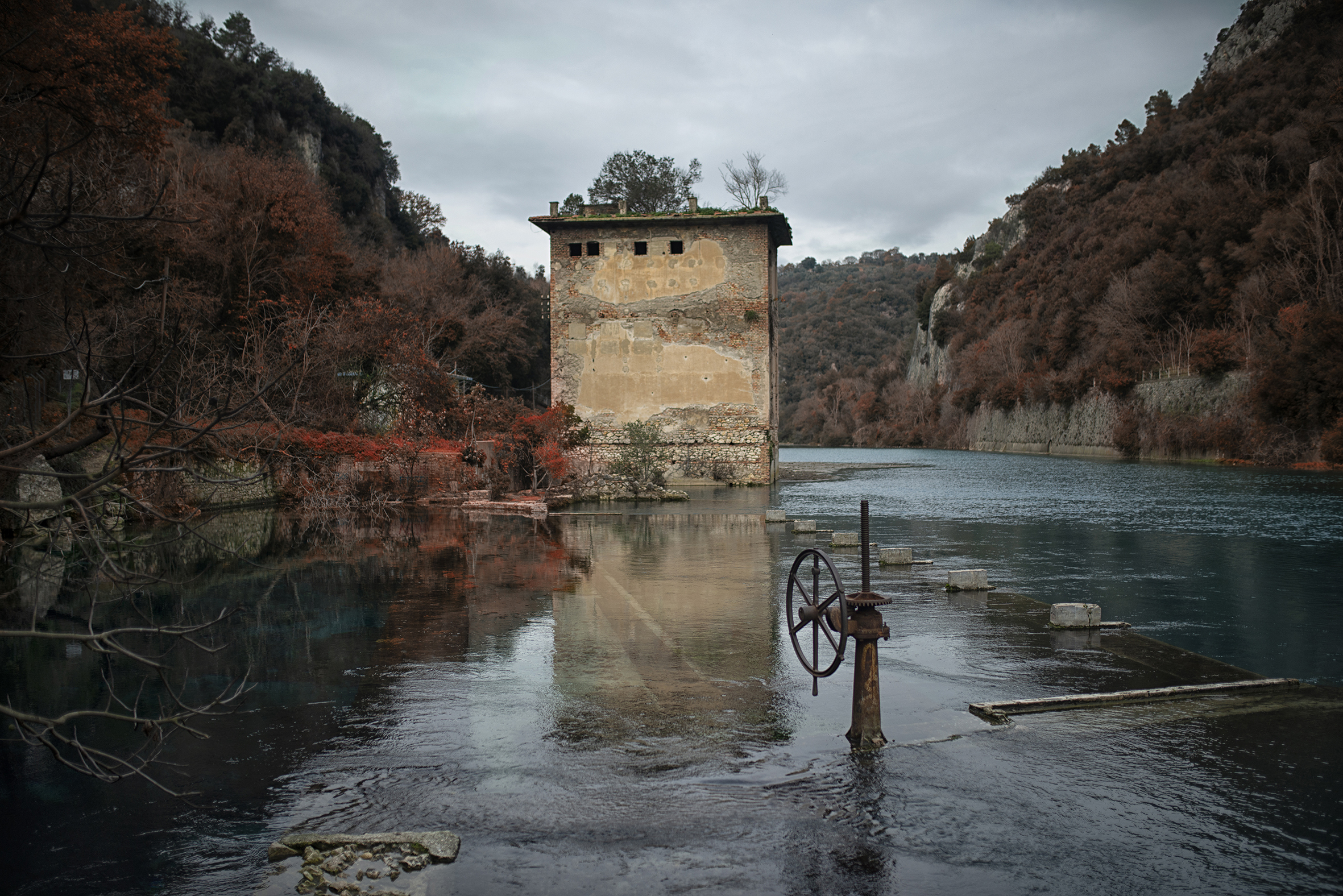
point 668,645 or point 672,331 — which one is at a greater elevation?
point 672,331

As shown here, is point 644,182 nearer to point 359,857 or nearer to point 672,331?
point 672,331

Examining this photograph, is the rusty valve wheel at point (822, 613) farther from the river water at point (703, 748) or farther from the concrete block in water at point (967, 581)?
the concrete block in water at point (967, 581)

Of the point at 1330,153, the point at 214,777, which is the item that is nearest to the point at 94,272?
the point at 214,777

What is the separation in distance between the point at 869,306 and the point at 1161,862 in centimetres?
13732

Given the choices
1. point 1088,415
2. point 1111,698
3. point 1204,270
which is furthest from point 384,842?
point 1088,415

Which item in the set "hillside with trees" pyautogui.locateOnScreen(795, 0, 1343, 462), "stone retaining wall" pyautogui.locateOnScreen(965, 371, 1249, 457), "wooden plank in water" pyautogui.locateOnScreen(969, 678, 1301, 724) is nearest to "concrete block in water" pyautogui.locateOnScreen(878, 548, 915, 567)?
"wooden plank in water" pyautogui.locateOnScreen(969, 678, 1301, 724)

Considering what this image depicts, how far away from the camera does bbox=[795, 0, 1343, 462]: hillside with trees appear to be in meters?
42.3

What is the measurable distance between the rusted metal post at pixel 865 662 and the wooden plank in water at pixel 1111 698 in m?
1.02

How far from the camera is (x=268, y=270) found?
27.6m

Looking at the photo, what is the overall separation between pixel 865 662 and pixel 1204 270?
58.5m

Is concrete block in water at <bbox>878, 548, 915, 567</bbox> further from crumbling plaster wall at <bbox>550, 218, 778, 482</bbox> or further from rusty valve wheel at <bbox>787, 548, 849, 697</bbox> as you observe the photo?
crumbling plaster wall at <bbox>550, 218, 778, 482</bbox>

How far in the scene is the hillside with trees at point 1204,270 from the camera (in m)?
42.3

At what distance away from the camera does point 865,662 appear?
5.33 m

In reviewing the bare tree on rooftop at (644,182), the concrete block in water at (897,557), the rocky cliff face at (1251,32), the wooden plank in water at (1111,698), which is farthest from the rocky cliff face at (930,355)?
the wooden plank in water at (1111,698)
